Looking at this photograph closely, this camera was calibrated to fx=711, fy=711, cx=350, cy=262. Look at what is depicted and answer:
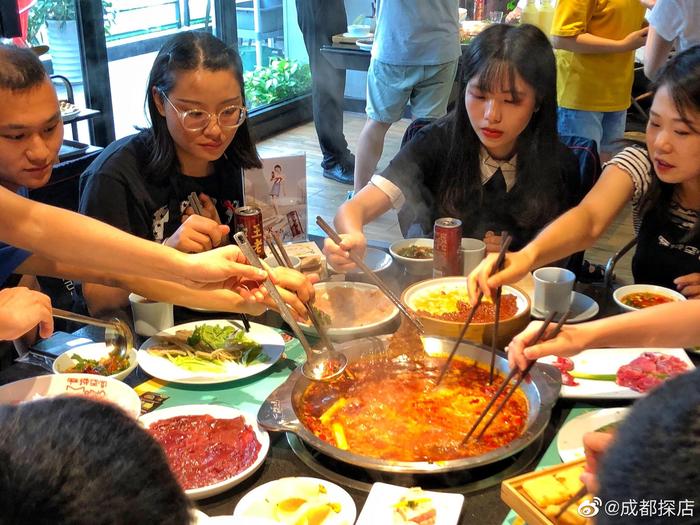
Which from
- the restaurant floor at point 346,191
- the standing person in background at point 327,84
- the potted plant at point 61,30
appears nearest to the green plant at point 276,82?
the restaurant floor at point 346,191

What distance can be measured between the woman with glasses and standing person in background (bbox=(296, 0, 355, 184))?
3609mm

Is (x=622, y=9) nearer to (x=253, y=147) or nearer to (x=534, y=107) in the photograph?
(x=534, y=107)

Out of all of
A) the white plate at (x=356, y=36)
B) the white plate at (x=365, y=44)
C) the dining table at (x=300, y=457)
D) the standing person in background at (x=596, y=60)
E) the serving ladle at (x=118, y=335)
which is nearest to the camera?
the dining table at (x=300, y=457)

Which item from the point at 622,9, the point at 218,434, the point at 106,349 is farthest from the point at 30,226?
the point at 622,9

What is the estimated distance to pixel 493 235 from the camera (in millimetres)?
2479

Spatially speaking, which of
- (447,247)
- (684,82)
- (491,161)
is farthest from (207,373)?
(684,82)

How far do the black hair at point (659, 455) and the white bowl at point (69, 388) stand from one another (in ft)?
3.86

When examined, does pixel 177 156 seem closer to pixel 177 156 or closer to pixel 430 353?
pixel 177 156

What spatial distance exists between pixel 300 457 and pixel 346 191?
14.4 ft

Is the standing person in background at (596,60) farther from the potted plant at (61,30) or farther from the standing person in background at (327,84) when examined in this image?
the potted plant at (61,30)

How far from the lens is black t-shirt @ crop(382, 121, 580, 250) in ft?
8.59

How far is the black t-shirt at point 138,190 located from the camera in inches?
88.4

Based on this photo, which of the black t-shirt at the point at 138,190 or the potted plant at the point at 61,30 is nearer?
the black t-shirt at the point at 138,190

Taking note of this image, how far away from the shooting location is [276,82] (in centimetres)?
742
